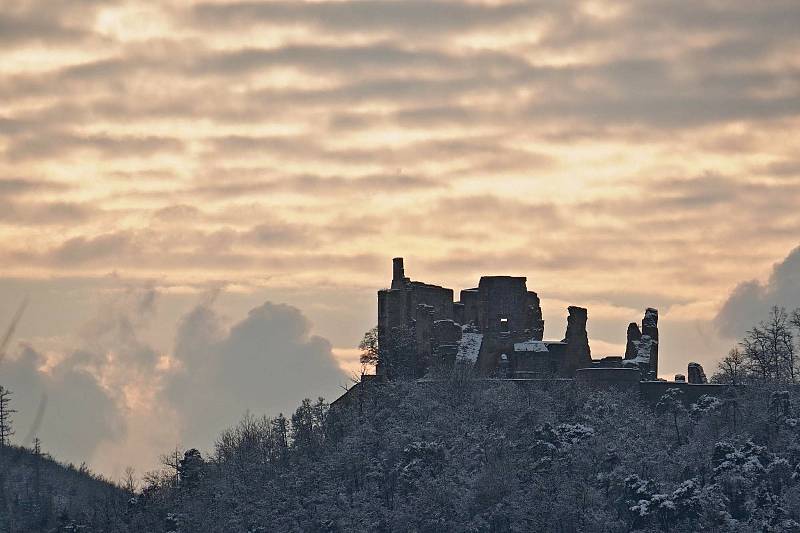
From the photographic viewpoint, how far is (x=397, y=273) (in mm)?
115625

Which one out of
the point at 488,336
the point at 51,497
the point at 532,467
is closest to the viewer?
the point at 532,467

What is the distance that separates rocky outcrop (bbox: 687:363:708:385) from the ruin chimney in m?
18.5

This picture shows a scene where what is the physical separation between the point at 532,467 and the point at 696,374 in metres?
11.7

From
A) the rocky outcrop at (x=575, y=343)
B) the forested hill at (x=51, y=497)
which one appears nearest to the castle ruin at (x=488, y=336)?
the rocky outcrop at (x=575, y=343)

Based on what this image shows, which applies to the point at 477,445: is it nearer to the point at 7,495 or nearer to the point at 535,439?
the point at 535,439

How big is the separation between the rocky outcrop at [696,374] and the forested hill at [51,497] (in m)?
41.2

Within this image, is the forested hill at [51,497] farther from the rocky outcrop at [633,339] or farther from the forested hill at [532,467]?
the rocky outcrop at [633,339]

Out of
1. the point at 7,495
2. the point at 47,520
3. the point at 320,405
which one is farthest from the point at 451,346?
the point at 7,495

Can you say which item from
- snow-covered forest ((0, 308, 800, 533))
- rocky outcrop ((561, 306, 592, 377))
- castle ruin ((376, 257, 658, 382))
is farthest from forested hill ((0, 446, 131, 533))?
rocky outcrop ((561, 306, 592, 377))

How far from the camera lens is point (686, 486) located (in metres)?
104

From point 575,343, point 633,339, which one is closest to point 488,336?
point 575,343

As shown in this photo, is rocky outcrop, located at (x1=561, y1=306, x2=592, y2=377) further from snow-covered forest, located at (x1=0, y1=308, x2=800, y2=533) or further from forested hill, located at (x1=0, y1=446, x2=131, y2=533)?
forested hill, located at (x1=0, y1=446, x2=131, y2=533)

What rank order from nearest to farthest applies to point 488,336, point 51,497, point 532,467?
point 532,467
point 488,336
point 51,497

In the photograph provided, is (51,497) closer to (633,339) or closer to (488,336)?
(488,336)
